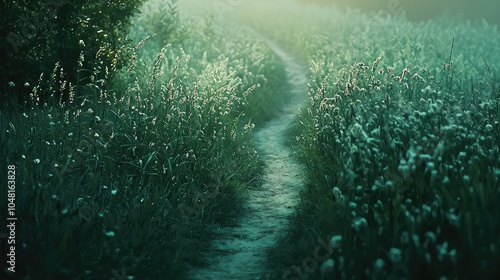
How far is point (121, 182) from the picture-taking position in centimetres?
611

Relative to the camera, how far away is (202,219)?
6.26 m

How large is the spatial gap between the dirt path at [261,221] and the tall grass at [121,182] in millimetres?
195

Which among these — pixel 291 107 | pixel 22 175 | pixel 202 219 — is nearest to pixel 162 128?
pixel 202 219

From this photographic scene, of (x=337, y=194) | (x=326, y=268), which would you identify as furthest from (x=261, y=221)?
(x=326, y=268)

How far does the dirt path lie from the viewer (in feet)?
17.3

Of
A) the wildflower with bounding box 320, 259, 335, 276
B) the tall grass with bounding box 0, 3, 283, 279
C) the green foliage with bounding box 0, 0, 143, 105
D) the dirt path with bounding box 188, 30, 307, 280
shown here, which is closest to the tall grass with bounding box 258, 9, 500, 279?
the wildflower with bounding box 320, 259, 335, 276

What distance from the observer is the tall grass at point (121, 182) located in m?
4.66

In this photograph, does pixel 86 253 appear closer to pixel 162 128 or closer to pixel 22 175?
pixel 22 175

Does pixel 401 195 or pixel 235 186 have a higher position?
pixel 401 195

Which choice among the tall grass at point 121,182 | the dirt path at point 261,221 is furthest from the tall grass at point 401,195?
the tall grass at point 121,182

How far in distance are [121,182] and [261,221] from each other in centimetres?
175

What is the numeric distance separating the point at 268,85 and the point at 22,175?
30.3 feet

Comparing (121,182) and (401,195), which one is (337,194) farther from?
(121,182)

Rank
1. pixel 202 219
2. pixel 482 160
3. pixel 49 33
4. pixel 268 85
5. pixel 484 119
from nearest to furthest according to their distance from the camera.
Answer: pixel 482 160 → pixel 484 119 → pixel 202 219 → pixel 49 33 → pixel 268 85
